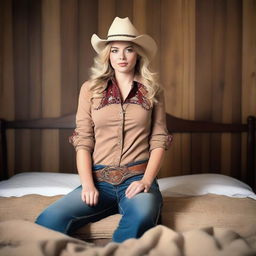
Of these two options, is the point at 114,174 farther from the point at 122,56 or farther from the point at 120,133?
the point at 122,56

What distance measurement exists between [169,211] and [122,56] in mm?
759

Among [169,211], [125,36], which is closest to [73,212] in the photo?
[169,211]

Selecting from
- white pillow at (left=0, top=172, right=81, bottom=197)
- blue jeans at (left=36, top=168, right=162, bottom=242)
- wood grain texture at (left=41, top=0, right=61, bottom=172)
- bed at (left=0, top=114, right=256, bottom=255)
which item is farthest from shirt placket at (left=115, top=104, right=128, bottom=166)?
wood grain texture at (left=41, top=0, right=61, bottom=172)

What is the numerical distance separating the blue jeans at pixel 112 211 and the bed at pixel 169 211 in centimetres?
5

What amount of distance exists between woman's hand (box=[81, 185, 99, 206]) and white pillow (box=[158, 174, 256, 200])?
64cm

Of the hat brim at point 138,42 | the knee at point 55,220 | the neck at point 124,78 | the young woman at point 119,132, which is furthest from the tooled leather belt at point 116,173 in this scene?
the hat brim at point 138,42

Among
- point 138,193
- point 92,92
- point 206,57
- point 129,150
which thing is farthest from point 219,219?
point 206,57

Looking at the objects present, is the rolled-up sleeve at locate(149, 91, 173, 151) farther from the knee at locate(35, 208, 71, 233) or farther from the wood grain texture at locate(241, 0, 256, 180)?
the wood grain texture at locate(241, 0, 256, 180)

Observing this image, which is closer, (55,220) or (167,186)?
(55,220)

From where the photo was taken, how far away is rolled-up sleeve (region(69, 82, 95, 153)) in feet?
5.53

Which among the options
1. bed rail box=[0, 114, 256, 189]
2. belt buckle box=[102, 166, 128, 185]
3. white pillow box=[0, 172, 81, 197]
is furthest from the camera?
bed rail box=[0, 114, 256, 189]

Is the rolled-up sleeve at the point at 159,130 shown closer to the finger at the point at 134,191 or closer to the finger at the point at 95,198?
the finger at the point at 134,191

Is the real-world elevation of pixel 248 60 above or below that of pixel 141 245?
above

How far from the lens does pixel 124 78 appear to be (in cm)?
176
